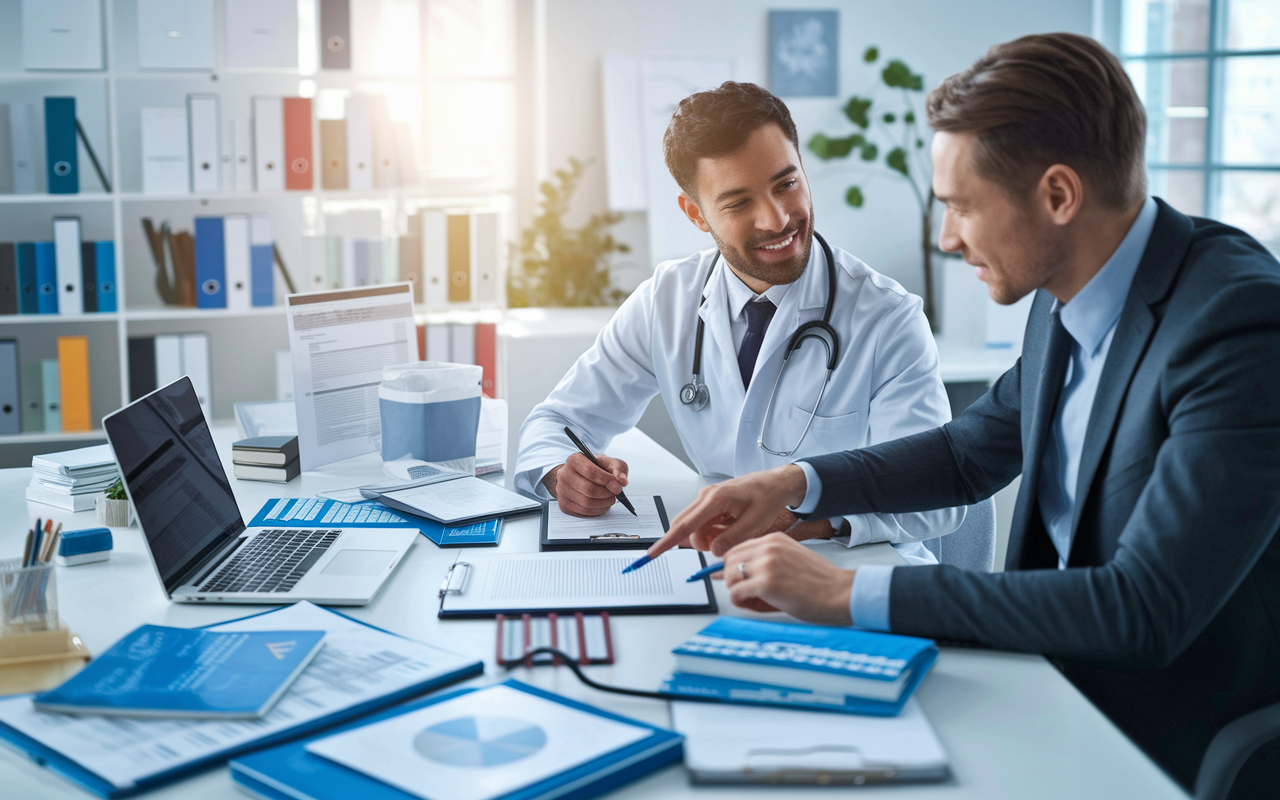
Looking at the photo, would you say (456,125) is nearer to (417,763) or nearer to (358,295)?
(358,295)

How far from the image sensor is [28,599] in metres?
1.08

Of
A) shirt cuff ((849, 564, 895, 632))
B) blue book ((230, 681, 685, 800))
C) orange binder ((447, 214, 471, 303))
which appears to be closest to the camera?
blue book ((230, 681, 685, 800))

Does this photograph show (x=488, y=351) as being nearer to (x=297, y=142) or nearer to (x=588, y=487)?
(x=297, y=142)

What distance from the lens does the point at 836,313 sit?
6.17ft

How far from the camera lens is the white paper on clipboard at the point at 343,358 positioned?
184cm

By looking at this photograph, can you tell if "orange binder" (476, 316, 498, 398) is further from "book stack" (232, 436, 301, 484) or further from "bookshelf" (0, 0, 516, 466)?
"book stack" (232, 436, 301, 484)

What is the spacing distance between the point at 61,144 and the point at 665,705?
321 centimetres

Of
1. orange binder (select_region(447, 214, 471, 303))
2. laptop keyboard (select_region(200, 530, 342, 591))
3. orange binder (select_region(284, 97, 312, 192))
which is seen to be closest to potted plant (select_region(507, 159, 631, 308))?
orange binder (select_region(447, 214, 471, 303))

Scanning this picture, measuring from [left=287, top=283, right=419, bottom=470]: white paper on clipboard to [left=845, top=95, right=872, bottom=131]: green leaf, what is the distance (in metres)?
2.57

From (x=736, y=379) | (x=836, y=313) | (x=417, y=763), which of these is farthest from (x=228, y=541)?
(x=836, y=313)

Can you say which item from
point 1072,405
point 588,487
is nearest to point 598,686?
point 588,487

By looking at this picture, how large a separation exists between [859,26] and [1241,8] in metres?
1.38

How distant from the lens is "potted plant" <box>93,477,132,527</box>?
1.52 meters

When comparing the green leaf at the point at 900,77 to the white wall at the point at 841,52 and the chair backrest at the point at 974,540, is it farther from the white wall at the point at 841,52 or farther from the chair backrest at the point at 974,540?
the chair backrest at the point at 974,540
